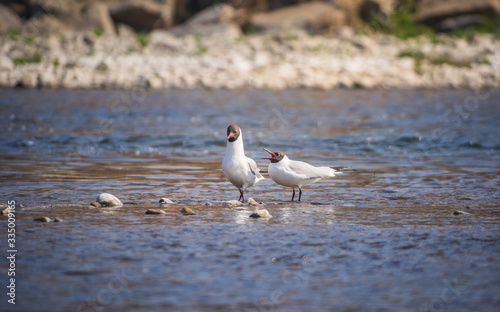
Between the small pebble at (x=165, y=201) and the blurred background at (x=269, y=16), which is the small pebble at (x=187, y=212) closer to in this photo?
the small pebble at (x=165, y=201)

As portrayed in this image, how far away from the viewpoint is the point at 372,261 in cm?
490

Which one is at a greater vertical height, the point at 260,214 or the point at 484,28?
the point at 484,28

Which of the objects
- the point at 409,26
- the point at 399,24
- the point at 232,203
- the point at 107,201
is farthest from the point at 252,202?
the point at 399,24

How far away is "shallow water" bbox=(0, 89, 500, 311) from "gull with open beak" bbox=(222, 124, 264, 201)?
12.8 inches

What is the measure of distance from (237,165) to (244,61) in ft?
59.9

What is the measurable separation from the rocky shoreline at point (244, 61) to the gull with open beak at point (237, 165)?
16.3 metres

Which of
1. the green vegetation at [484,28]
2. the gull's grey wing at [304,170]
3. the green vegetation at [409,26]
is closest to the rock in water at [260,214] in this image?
the gull's grey wing at [304,170]

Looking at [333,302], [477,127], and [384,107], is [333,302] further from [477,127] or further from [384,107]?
[384,107]

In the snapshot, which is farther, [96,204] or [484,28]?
[484,28]

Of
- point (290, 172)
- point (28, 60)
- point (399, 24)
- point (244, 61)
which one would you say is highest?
point (399, 24)

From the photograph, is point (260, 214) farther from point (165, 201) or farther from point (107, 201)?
point (107, 201)

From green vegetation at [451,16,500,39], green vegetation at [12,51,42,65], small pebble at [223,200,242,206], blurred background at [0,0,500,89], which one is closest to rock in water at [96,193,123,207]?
small pebble at [223,200,242,206]

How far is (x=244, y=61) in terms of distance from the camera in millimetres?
25062

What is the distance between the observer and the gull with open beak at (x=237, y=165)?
23.4 feet
